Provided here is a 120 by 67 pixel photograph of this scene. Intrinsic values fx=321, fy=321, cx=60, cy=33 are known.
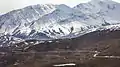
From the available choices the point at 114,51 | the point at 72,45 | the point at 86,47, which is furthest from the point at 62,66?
the point at 72,45

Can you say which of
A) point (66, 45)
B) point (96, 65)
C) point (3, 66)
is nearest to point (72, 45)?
point (66, 45)

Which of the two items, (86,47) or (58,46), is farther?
(58,46)

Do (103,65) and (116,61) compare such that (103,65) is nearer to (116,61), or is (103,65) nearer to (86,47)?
(116,61)

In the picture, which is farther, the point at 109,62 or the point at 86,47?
the point at 86,47

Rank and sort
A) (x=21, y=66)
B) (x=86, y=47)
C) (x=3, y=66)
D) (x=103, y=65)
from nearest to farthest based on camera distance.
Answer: (x=103, y=65) < (x=21, y=66) < (x=3, y=66) < (x=86, y=47)

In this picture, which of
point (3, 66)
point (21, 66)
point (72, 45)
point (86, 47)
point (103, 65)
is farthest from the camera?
point (72, 45)

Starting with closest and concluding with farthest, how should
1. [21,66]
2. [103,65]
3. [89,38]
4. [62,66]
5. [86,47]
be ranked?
[103,65] → [62,66] → [21,66] → [86,47] → [89,38]

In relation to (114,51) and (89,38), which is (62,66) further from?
(89,38)

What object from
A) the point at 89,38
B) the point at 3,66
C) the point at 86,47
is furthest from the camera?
the point at 89,38
